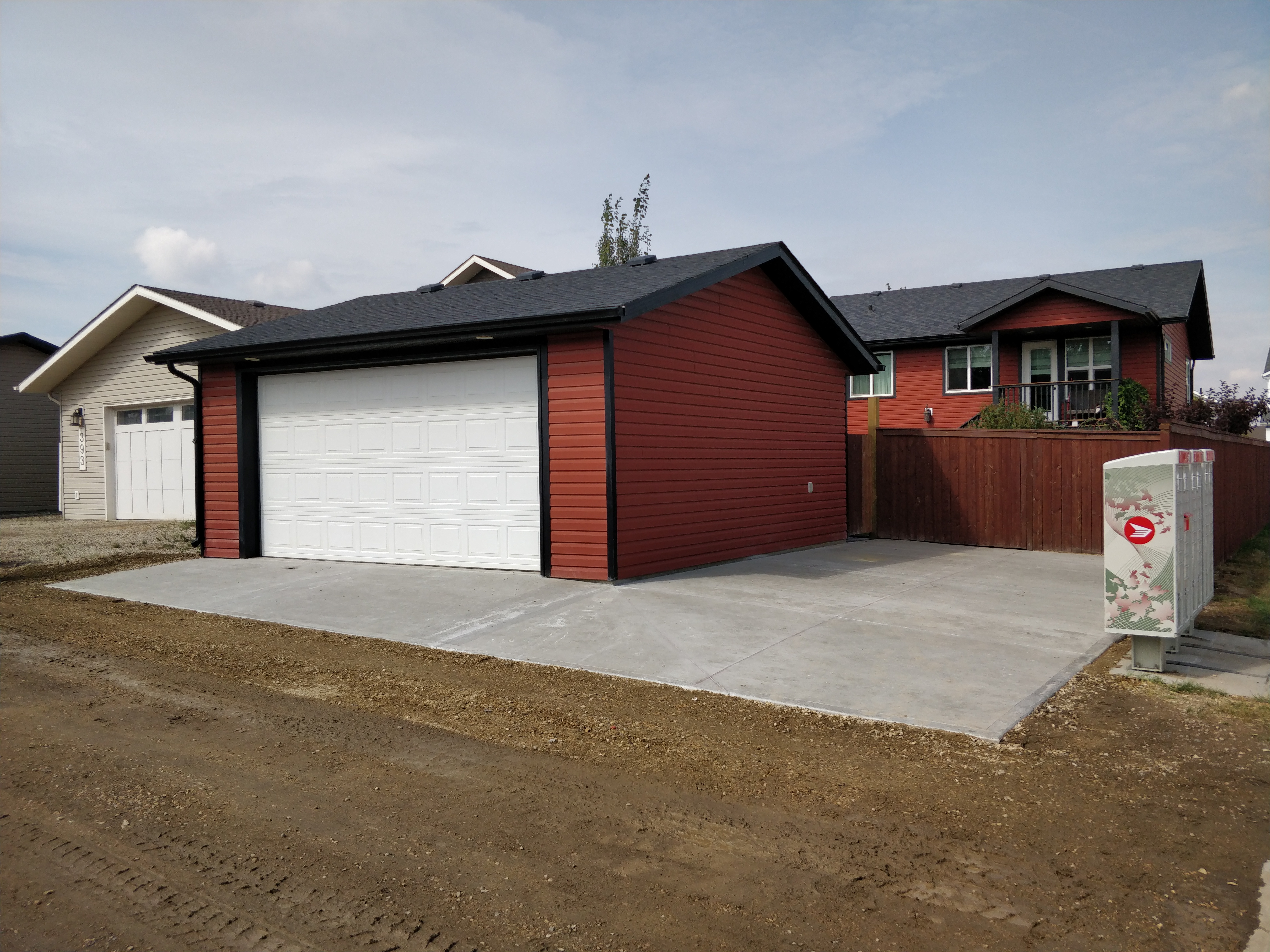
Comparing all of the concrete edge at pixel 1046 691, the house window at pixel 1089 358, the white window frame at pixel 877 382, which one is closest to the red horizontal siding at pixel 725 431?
the concrete edge at pixel 1046 691

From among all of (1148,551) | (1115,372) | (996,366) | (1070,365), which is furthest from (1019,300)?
(1148,551)

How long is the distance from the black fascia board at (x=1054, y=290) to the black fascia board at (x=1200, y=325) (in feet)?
5.08

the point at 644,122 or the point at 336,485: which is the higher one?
the point at 644,122

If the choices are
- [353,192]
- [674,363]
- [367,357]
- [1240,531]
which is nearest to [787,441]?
[674,363]

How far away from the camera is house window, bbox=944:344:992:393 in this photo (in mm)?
21375

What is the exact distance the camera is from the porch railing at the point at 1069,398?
18.3 metres

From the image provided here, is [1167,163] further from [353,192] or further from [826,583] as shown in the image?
[353,192]

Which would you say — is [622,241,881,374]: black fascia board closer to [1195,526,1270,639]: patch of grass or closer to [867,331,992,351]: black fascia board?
[1195,526,1270,639]: patch of grass

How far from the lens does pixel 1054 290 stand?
755 inches

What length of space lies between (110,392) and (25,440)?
258 inches

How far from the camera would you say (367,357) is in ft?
36.2

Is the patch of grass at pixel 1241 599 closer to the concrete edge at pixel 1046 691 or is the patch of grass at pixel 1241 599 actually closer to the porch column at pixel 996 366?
the concrete edge at pixel 1046 691

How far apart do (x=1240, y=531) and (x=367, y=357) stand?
14424 millimetres

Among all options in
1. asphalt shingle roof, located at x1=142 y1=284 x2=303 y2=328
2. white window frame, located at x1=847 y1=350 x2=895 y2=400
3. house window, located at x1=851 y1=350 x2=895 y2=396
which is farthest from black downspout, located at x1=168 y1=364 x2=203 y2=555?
house window, located at x1=851 y1=350 x2=895 y2=396
